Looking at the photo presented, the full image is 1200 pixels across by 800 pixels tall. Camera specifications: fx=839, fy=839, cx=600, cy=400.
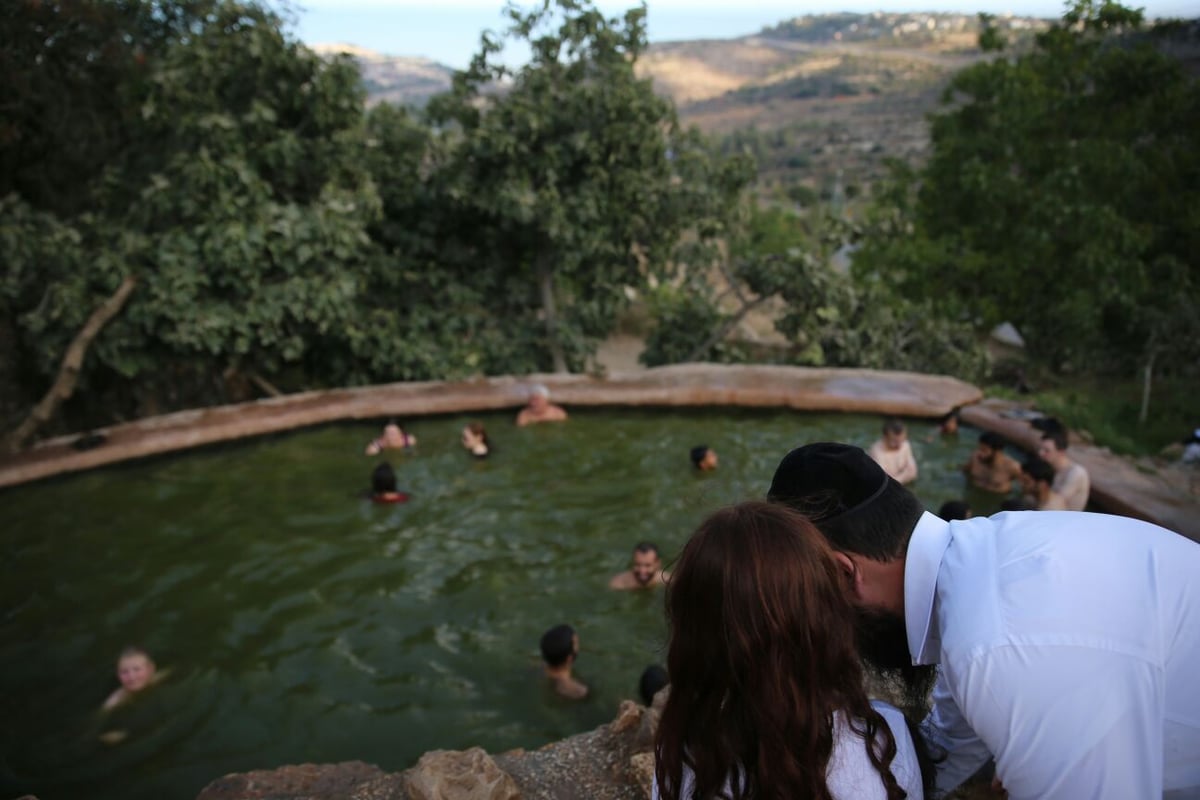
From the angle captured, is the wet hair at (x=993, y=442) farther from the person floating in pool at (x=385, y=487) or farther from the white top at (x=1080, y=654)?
the white top at (x=1080, y=654)

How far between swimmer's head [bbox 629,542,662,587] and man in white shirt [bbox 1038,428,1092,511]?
3.11 metres

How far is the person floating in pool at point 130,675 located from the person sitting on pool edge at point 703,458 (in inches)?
186

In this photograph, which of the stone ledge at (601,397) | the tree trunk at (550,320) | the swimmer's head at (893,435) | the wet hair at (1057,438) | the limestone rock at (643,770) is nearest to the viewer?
the limestone rock at (643,770)

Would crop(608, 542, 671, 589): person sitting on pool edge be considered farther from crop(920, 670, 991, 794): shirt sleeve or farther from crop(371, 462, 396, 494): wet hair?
crop(920, 670, 991, 794): shirt sleeve

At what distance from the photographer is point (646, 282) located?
1168 cm

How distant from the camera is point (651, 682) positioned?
4.46 meters

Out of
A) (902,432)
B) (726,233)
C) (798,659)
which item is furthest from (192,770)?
(726,233)

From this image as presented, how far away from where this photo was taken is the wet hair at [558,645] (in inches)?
190

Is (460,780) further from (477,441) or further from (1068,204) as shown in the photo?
(1068,204)

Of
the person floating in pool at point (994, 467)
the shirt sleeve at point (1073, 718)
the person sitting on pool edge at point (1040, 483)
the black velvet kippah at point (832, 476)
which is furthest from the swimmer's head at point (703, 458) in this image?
the shirt sleeve at point (1073, 718)

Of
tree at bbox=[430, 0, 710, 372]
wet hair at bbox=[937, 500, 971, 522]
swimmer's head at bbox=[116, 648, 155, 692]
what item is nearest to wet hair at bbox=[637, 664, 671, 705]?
wet hair at bbox=[937, 500, 971, 522]

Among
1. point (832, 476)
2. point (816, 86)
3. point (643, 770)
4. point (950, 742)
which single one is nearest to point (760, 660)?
point (832, 476)

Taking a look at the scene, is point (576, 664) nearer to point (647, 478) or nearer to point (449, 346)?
point (647, 478)

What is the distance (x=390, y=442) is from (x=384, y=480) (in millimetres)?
1266
